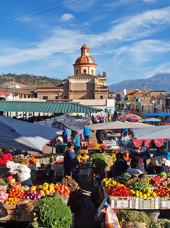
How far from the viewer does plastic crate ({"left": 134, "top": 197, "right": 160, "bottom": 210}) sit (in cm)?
448

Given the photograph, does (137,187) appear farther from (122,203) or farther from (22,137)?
(22,137)

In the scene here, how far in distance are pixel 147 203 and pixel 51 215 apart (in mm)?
1935

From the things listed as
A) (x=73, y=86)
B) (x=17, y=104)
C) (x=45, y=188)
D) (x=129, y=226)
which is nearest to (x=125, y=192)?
(x=129, y=226)

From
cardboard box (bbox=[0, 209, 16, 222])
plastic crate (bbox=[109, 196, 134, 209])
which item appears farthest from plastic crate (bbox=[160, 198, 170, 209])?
cardboard box (bbox=[0, 209, 16, 222])

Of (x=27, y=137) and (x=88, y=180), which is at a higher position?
(x=27, y=137)

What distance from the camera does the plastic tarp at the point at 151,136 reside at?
277 inches

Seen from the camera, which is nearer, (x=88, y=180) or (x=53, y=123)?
(x=88, y=180)

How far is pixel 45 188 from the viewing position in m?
4.96

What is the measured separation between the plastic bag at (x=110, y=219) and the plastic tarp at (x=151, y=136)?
330cm

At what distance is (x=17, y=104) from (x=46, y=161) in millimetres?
10847

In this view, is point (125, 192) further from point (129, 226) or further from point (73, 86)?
point (73, 86)

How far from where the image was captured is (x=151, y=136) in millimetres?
7113

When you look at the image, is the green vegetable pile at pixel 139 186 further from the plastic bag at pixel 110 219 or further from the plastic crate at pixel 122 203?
the plastic bag at pixel 110 219

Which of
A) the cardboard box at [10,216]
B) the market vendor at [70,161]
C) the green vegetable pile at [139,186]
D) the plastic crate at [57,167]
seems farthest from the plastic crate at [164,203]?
Answer: the plastic crate at [57,167]
